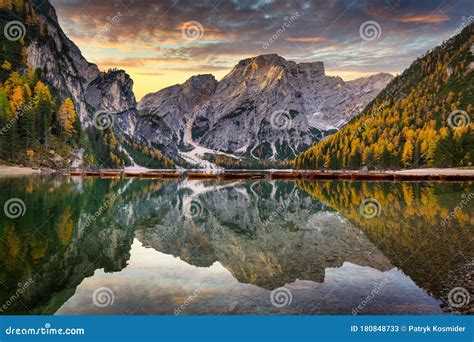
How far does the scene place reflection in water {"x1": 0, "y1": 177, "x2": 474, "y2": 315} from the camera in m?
14.9

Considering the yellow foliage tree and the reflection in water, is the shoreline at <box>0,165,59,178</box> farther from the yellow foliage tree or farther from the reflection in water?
the reflection in water

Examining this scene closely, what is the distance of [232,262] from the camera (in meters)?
21.7

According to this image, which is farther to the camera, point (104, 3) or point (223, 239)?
point (104, 3)

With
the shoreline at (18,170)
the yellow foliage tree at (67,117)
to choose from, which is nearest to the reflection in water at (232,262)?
the shoreline at (18,170)

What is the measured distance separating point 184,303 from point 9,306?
570 centimetres

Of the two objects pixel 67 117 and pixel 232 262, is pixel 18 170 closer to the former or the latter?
pixel 67 117

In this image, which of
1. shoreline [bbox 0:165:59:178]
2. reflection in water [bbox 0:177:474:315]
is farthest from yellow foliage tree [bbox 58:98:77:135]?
reflection in water [bbox 0:177:474:315]

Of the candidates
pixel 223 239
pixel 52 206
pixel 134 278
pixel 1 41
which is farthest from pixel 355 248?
pixel 1 41

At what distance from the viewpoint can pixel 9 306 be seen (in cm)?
1402

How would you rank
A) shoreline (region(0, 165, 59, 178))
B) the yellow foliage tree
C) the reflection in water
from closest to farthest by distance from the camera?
the reflection in water < shoreline (region(0, 165, 59, 178)) < the yellow foliage tree

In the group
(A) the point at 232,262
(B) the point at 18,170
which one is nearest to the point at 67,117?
(B) the point at 18,170

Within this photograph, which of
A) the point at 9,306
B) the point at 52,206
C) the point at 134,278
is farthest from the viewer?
the point at 52,206

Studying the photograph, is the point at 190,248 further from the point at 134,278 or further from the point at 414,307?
the point at 414,307

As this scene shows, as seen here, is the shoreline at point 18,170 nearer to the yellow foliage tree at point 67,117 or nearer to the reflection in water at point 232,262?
the yellow foliage tree at point 67,117
